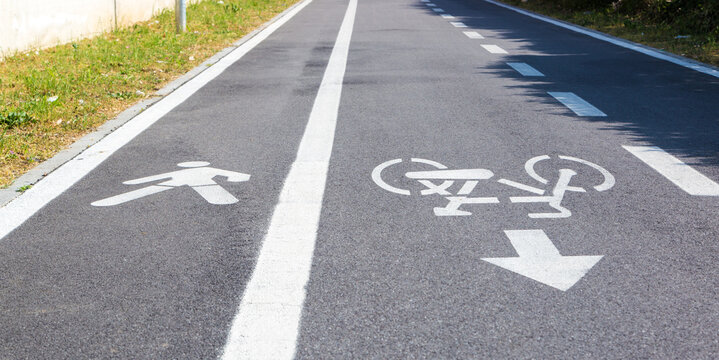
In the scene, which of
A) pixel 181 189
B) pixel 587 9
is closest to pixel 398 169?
pixel 181 189

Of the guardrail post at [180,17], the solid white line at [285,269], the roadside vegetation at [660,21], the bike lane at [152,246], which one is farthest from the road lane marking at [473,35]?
the solid white line at [285,269]

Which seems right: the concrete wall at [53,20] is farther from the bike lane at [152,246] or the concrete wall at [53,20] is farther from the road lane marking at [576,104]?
the road lane marking at [576,104]

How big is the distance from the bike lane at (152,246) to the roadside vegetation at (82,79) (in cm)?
74

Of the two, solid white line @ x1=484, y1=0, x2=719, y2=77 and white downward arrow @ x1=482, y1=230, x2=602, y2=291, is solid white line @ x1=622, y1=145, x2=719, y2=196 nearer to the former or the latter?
white downward arrow @ x1=482, y1=230, x2=602, y2=291

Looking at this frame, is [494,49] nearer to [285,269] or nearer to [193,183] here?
[193,183]

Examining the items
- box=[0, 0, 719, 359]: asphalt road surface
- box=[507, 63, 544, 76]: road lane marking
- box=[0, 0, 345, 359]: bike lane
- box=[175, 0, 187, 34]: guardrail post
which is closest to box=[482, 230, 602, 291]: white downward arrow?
box=[0, 0, 719, 359]: asphalt road surface

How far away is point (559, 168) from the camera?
18.8ft

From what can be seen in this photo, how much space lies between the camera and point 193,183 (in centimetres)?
544

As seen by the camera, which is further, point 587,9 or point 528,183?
point 587,9

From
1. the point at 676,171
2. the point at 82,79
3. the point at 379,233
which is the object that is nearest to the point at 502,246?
the point at 379,233

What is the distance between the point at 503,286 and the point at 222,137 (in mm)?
3879

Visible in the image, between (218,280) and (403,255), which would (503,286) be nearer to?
(403,255)

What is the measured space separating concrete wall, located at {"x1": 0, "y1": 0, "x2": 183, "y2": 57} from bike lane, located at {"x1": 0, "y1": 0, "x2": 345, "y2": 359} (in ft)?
16.1

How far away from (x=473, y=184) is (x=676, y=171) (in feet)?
5.19
